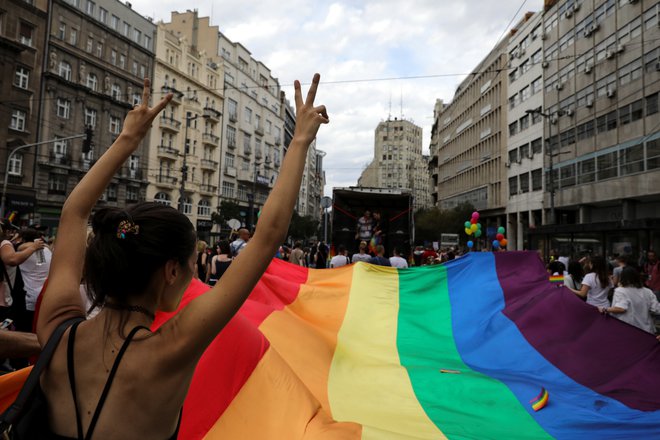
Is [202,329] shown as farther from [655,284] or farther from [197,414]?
[655,284]

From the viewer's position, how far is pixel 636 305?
5.82 m

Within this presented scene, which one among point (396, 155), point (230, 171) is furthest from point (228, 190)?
point (396, 155)

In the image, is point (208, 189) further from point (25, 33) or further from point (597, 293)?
point (597, 293)

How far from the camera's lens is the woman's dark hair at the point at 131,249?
1.34 metres

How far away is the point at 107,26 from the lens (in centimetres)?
4169

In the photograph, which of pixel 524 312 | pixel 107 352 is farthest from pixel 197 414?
pixel 524 312

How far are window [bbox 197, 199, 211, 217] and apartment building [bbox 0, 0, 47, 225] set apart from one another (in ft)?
68.3

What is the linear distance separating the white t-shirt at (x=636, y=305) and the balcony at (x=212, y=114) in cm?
5349

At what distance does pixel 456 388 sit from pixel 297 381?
196 centimetres

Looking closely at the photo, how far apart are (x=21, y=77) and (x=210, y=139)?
76.6 ft

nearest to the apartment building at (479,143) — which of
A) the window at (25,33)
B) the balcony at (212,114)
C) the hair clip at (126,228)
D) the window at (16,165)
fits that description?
the balcony at (212,114)

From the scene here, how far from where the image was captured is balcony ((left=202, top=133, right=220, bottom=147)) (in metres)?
54.8

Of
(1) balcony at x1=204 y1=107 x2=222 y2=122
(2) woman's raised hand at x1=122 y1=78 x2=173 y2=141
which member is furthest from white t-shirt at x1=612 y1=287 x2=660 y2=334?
(1) balcony at x1=204 y1=107 x2=222 y2=122

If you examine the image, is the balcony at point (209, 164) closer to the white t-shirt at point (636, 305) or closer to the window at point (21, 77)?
the window at point (21, 77)
